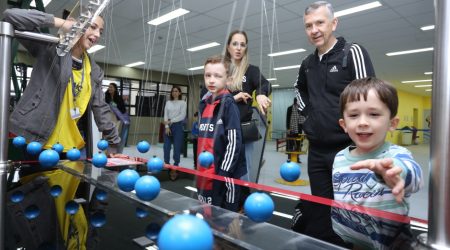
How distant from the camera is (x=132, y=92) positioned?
860cm

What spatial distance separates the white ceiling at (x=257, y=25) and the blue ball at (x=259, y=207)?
2.16 metres

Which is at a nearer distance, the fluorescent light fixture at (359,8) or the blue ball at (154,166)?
the blue ball at (154,166)

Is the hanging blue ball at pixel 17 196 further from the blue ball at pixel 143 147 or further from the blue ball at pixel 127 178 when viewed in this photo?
the blue ball at pixel 143 147

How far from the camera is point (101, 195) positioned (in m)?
0.60

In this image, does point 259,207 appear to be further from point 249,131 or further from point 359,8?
point 359,8

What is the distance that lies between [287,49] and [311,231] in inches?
214

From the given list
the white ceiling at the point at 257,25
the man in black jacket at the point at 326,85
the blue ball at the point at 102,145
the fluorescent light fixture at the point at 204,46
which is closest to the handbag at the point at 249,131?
the man in black jacket at the point at 326,85

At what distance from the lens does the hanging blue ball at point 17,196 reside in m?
0.53

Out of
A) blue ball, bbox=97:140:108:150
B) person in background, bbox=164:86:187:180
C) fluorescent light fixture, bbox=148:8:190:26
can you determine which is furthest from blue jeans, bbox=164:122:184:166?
blue ball, bbox=97:140:108:150

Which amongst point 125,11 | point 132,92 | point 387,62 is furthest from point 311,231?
point 132,92

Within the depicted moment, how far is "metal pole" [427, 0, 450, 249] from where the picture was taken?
0.22 metres

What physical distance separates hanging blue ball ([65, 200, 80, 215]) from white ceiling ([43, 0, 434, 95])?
6.80ft

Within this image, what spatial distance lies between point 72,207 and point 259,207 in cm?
33

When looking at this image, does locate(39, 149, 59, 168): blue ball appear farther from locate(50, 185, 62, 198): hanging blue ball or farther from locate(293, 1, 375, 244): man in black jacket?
locate(293, 1, 375, 244): man in black jacket
